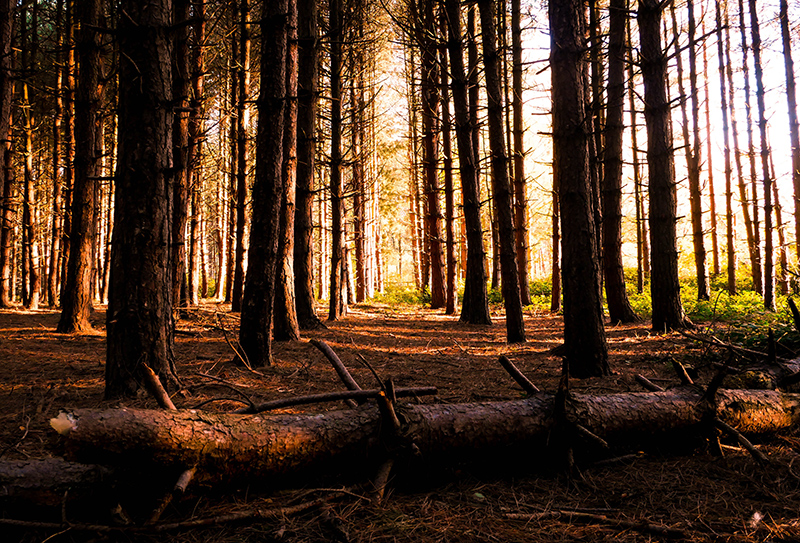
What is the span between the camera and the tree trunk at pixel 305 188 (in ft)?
30.8

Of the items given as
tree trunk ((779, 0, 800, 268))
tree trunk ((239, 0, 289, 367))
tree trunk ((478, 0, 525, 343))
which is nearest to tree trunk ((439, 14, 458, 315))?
tree trunk ((478, 0, 525, 343))

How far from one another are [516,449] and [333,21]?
12.2 meters

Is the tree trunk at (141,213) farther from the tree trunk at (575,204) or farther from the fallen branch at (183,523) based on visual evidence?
the tree trunk at (575,204)

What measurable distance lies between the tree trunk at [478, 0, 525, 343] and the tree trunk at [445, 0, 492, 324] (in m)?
1.13

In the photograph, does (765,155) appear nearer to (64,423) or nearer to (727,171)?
(727,171)

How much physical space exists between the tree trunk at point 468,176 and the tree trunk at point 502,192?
1132mm

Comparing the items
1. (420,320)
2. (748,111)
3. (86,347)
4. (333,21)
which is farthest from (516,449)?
(748,111)

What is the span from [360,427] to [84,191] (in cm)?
836

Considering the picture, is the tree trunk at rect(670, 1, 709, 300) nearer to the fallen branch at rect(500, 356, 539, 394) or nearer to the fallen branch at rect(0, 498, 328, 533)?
the fallen branch at rect(500, 356, 539, 394)

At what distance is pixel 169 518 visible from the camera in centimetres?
201

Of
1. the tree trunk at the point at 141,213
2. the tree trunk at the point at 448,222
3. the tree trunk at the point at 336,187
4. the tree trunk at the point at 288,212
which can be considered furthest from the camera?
the tree trunk at the point at 448,222

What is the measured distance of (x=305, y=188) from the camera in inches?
374

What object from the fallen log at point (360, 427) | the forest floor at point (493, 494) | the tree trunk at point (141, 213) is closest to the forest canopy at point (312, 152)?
the tree trunk at point (141, 213)

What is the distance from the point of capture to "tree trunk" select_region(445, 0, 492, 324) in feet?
31.7
